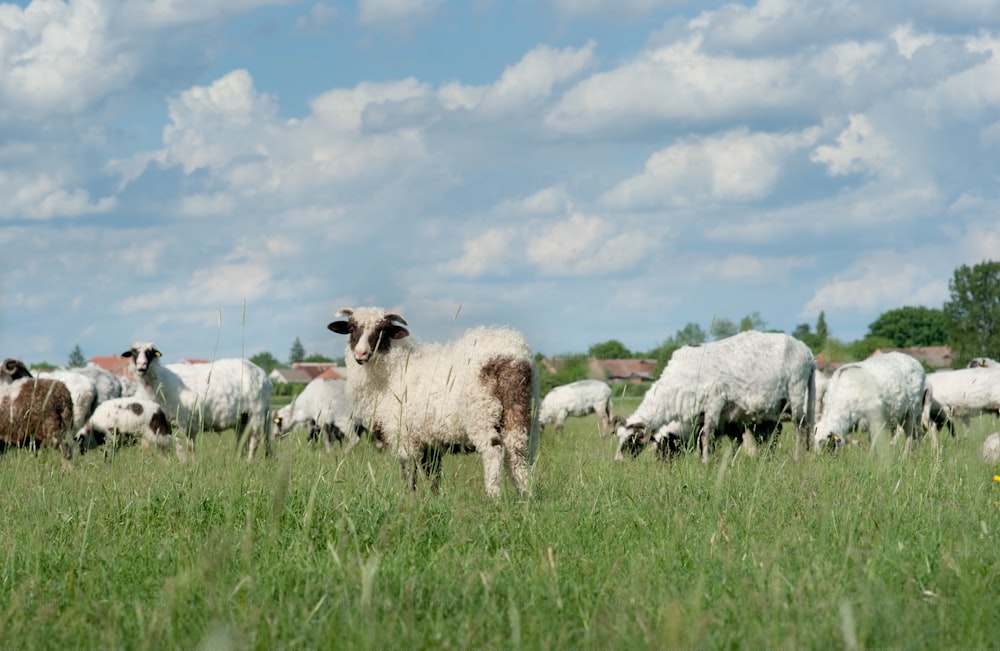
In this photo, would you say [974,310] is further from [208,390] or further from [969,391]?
[208,390]

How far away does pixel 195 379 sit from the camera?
16.8m

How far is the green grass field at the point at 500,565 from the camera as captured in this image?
4.01m

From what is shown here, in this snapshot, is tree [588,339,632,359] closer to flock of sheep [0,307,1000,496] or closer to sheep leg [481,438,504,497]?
flock of sheep [0,307,1000,496]

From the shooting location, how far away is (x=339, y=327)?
995 centimetres

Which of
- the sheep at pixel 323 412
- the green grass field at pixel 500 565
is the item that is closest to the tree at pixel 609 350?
the sheep at pixel 323 412

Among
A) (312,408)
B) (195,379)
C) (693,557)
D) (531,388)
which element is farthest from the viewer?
(312,408)

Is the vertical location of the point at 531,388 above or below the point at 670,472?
above

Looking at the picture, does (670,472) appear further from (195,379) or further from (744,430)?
(195,379)

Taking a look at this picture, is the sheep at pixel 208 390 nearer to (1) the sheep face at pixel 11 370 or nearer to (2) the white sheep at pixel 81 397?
(2) the white sheep at pixel 81 397

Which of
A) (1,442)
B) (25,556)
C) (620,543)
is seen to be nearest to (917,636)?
(620,543)

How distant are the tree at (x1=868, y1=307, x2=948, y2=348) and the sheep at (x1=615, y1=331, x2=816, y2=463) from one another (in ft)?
334

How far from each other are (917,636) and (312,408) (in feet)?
68.5

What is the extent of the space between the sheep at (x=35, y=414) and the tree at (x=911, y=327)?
106445mm

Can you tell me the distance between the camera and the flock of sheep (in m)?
8.42
